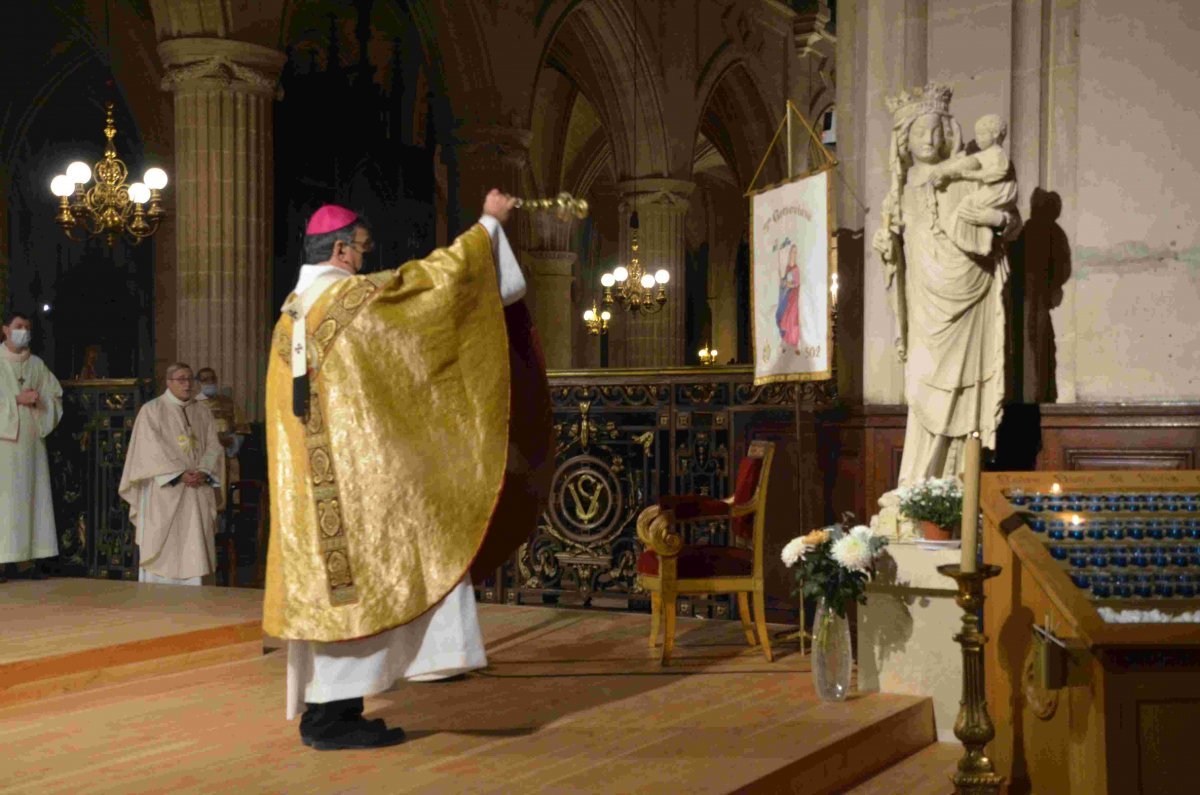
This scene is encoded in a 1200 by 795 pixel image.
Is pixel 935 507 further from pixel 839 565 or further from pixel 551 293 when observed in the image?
pixel 551 293

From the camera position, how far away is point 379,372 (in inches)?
175

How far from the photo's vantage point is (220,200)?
11914 mm

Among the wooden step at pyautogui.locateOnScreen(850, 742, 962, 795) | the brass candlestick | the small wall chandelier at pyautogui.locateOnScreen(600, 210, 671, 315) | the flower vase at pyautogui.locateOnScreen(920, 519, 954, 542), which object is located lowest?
the wooden step at pyautogui.locateOnScreen(850, 742, 962, 795)

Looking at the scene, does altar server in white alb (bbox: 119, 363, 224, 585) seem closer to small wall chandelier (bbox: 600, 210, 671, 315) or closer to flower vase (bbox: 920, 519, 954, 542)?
flower vase (bbox: 920, 519, 954, 542)

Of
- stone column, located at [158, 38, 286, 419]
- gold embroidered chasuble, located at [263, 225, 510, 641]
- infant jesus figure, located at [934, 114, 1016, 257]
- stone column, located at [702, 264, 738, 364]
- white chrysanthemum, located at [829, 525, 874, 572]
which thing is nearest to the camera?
gold embroidered chasuble, located at [263, 225, 510, 641]

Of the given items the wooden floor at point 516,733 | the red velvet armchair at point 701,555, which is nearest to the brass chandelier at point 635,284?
the red velvet armchair at point 701,555

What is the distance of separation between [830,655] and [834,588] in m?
0.25

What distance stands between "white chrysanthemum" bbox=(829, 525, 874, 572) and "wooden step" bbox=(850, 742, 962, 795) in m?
0.71

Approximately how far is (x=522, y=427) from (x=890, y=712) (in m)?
Answer: 1.67

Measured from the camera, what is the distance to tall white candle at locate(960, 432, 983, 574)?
3617 millimetres

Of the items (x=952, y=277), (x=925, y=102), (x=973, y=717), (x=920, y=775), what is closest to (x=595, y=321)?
(x=925, y=102)

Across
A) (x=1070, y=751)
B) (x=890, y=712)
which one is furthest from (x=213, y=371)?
(x=1070, y=751)

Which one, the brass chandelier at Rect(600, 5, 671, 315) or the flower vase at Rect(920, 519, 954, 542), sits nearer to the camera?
the flower vase at Rect(920, 519, 954, 542)

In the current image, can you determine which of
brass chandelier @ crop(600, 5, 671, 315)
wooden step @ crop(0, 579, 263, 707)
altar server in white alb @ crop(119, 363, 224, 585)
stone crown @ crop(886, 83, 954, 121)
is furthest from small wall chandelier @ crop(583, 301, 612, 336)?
stone crown @ crop(886, 83, 954, 121)
